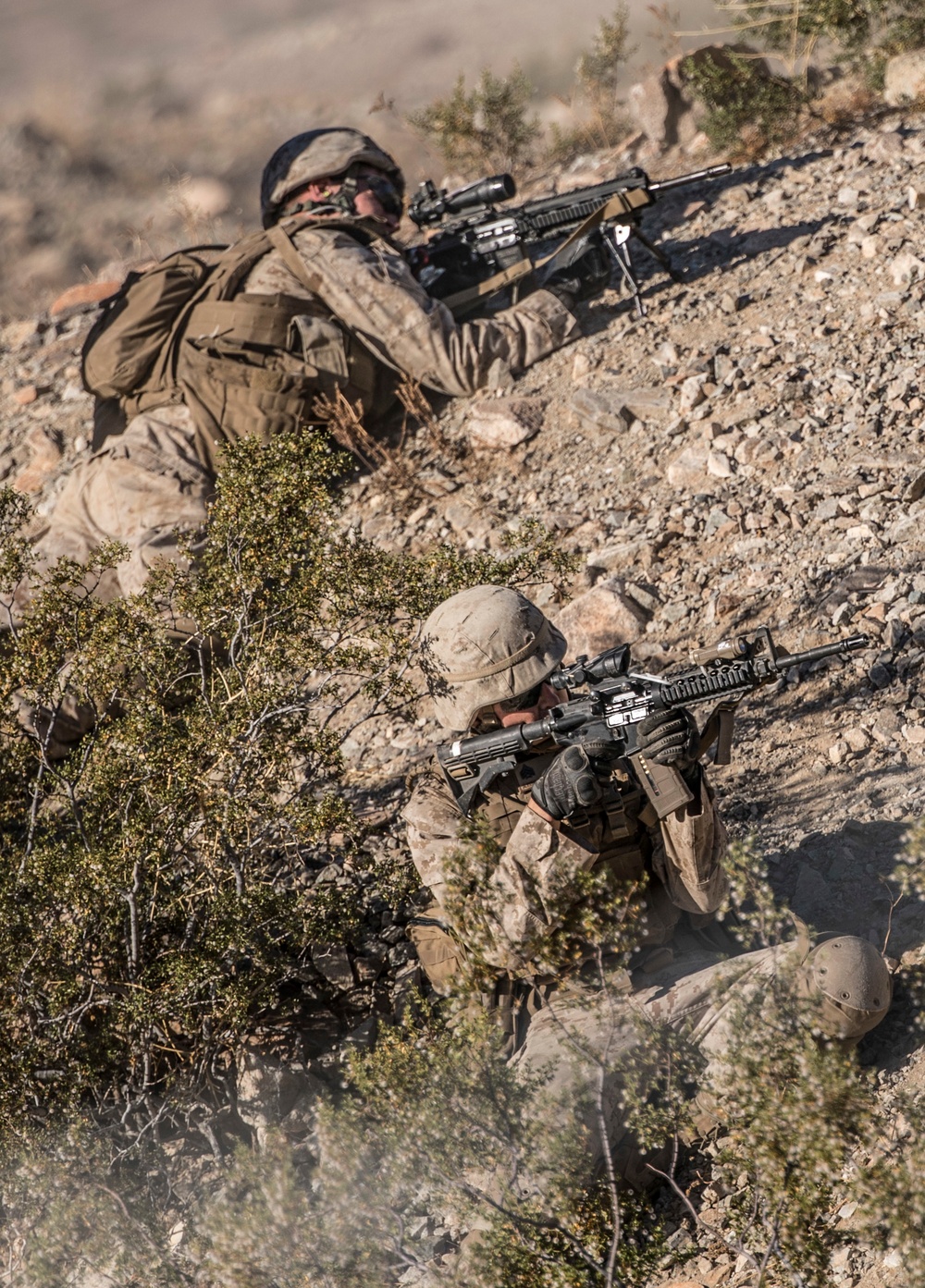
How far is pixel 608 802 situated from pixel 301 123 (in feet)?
83.9

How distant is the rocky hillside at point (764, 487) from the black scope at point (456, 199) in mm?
1069

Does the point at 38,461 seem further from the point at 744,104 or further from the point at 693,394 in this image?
the point at 744,104

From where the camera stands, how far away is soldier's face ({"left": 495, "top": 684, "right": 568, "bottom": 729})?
12.1ft

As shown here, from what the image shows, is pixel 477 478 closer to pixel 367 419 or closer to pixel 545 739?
pixel 367 419

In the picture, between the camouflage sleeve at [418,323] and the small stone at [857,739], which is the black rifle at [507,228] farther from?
the small stone at [857,739]

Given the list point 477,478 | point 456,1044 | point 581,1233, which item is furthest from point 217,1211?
point 477,478

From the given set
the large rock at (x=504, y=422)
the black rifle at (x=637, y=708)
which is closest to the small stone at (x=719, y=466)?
the large rock at (x=504, y=422)

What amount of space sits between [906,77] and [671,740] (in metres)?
7.30

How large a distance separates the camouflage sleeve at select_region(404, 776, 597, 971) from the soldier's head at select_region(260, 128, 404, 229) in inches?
201

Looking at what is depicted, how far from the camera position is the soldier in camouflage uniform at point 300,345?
21.1 feet

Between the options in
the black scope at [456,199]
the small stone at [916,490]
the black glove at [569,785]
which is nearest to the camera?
the black glove at [569,785]

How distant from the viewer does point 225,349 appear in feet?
22.0

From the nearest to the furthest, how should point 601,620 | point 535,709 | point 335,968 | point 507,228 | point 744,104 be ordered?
point 535,709 < point 335,968 < point 601,620 < point 507,228 < point 744,104

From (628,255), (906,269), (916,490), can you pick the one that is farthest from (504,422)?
(916,490)
